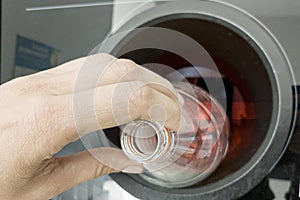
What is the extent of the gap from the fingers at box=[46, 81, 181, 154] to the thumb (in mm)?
70

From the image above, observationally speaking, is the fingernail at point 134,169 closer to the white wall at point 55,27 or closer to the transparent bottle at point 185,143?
the transparent bottle at point 185,143

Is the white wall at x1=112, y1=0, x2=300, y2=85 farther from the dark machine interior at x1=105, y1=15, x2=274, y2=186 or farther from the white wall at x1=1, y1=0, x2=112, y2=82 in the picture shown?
the white wall at x1=1, y1=0, x2=112, y2=82

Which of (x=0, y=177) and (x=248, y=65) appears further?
(x=248, y=65)

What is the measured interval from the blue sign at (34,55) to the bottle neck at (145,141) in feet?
0.67

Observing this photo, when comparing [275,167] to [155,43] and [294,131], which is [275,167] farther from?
[155,43]

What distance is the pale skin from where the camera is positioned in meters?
0.44

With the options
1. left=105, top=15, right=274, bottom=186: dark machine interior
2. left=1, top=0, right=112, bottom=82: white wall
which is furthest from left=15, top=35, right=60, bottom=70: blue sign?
left=105, top=15, right=274, bottom=186: dark machine interior

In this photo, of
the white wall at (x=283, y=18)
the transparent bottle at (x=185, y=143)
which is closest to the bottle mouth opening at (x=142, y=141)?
the transparent bottle at (x=185, y=143)

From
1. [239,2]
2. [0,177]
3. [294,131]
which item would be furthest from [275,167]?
[0,177]

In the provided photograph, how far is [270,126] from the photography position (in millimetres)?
517

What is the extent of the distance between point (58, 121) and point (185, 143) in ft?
0.48

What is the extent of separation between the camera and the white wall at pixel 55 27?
0.61 metres

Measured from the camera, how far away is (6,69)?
665 millimetres

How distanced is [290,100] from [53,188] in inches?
10.3
